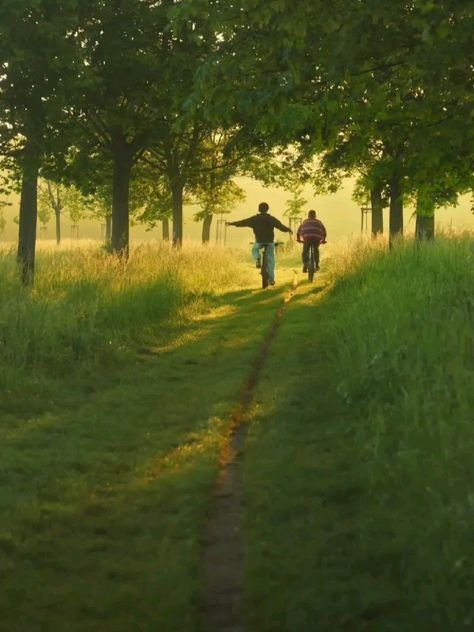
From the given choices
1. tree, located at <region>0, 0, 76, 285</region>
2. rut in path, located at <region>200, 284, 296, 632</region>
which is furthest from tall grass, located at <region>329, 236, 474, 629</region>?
tree, located at <region>0, 0, 76, 285</region>

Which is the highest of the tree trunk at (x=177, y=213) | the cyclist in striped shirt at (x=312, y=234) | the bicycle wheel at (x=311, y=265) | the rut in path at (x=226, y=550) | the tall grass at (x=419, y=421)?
the tree trunk at (x=177, y=213)

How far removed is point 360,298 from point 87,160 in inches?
245

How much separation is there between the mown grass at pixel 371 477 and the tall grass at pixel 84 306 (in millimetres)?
2331

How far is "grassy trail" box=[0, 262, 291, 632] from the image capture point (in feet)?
12.4

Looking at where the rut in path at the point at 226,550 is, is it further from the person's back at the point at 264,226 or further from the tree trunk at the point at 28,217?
the person's back at the point at 264,226

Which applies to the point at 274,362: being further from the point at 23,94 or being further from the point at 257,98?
the point at 23,94

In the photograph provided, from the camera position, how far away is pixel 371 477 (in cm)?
537

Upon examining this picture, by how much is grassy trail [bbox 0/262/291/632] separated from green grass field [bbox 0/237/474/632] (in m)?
0.02

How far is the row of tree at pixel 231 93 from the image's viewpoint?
614 centimetres

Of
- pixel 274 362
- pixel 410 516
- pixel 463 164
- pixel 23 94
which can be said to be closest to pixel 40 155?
pixel 23 94

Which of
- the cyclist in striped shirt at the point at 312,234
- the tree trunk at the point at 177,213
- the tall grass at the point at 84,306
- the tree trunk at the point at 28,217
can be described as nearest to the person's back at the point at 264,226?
the tall grass at the point at 84,306

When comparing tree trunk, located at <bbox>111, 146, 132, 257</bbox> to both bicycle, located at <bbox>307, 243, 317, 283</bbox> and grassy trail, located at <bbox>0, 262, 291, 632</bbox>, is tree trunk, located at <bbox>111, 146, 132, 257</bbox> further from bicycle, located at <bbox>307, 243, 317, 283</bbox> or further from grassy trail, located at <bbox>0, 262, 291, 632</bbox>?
grassy trail, located at <bbox>0, 262, 291, 632</bbox>

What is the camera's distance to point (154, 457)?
6160mm

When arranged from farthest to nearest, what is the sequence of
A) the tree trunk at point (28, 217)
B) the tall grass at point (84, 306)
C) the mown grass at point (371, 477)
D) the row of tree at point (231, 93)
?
the tree trunk at point (28, 217), the tall grass at point (84, 306), the row of tree at point (231, 93), the mown grass at point (371, 477)
